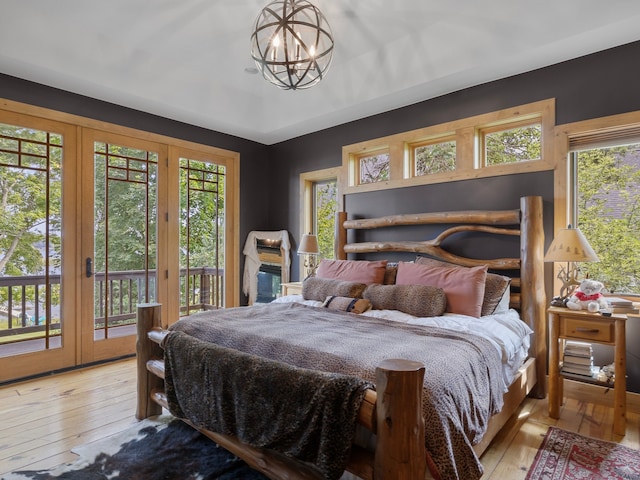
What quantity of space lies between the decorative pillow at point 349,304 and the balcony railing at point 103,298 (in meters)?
2.26

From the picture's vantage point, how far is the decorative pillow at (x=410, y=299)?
2676 millimetres

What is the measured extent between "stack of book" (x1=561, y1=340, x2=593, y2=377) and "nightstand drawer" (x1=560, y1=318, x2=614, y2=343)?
0.20m

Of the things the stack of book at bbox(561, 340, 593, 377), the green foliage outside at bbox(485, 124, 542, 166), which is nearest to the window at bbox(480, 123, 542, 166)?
the green foliage outside at bbox(485, 124, 542, 166)

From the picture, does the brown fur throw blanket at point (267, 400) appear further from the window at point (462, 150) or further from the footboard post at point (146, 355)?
the window at point (462, 150)

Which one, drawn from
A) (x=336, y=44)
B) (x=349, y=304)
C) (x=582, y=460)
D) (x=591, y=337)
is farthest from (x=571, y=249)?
(x=336, y=44)

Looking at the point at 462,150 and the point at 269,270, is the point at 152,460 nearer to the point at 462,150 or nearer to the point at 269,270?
the point at 269,270

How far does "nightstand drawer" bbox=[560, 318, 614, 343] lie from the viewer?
7.82ft

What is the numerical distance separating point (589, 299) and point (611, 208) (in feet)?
2.81

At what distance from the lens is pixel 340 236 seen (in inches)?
167

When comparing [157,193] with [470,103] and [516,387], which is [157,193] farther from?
[516,387]

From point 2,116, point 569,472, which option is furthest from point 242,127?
point 569,472

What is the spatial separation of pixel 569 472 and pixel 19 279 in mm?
4326

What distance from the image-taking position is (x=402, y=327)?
228 centimetres

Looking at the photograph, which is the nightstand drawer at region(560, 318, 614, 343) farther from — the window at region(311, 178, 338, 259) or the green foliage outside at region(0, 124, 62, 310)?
the green foliage outside at region(0, 124, 62, 310)
